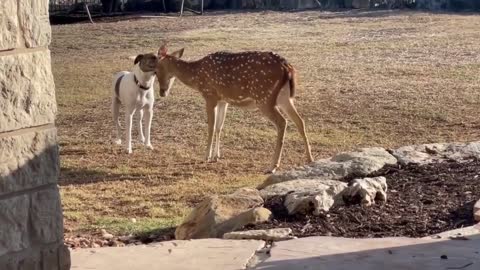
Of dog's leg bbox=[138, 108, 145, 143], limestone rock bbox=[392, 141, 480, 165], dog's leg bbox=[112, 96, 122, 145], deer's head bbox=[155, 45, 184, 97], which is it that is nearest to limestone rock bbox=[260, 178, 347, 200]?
limestone rock bbox=[392, 141, 480, 165]

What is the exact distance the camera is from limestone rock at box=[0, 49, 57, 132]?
13.6 feet

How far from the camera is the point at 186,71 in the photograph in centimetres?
1209

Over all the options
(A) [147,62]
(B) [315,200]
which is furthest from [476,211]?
(A) [147,62]

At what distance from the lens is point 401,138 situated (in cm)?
1184

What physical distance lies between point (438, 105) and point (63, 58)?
1023cm

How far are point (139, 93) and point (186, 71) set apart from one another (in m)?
0.65

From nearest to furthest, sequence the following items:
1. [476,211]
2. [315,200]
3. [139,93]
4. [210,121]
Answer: [476,211], [315,200], [210,121], [139,93]

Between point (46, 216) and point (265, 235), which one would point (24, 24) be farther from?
point (265, 235)

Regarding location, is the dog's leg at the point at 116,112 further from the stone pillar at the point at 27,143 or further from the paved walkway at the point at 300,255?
the stone pillar at the point at 27,143

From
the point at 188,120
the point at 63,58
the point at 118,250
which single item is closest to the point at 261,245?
the point at 118,250

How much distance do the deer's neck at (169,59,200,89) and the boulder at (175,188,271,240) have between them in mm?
5086

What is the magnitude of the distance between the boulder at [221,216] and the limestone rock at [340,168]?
102 centimetres

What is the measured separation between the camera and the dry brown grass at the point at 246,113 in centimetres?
966

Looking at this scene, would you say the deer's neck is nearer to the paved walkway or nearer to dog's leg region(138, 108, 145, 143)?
dog's leg region(138, 108, 145, 143)
